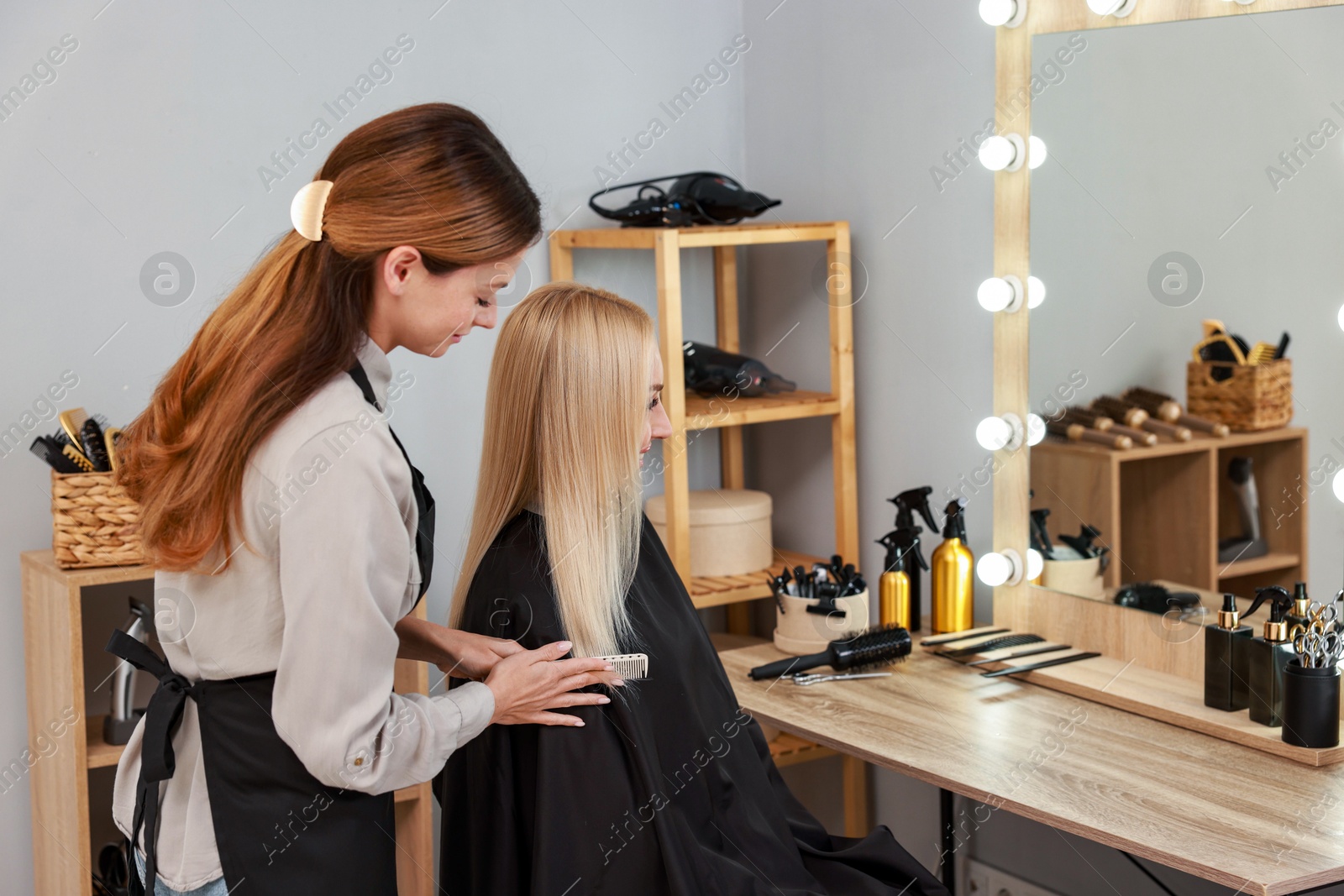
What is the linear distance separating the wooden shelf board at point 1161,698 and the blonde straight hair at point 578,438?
754mm

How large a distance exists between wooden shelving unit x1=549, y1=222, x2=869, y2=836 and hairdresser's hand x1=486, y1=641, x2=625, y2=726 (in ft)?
3.06

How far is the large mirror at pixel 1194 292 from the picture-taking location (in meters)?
1.64

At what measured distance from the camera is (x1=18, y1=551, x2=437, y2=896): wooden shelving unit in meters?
1.86

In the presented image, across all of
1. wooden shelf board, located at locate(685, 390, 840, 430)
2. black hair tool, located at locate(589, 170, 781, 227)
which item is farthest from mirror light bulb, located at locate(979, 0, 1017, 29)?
wooden shelf board, located at locate(685, 390, 840, 430)

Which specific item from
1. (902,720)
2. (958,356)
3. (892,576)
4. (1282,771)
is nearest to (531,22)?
(958,356)

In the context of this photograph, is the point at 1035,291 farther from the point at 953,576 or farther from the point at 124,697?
the point at 124,697

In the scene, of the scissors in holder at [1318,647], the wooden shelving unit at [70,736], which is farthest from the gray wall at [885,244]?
the wooden shelving unit at [70,736]

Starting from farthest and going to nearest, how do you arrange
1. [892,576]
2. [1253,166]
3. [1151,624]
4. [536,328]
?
[892,576]
[1151,624]
[1253,166]
[536,328]

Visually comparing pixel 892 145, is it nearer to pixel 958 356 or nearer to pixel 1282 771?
pixel 958 356

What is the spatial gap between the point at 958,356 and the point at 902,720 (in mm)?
758

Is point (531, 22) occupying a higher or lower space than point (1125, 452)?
higher

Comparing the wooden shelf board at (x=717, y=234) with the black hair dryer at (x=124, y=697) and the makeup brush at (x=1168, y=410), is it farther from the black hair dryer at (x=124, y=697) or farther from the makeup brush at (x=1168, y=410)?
the black hair dryer at (x=124, y=697)

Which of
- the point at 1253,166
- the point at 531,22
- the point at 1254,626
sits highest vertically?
the point at 531,22

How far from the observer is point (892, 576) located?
6.95ft
